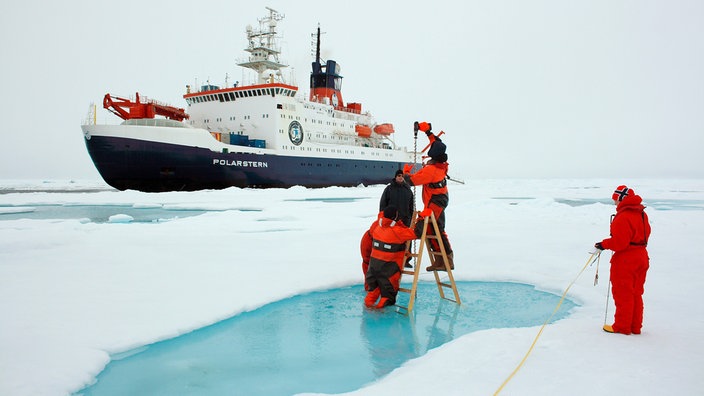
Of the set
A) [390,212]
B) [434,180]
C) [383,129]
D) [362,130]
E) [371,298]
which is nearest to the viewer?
[390,212]

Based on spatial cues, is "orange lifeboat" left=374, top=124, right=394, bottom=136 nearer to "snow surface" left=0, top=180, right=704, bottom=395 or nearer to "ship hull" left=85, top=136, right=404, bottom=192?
"ship hull" left=85, top=136, right=404, bottom=192

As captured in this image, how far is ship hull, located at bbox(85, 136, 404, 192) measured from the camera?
790 inches

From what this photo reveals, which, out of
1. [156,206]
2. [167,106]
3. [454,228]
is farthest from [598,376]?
[167,106]

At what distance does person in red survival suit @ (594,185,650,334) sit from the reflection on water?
705 millimetres

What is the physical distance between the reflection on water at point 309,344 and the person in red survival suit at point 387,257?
0.55 feet

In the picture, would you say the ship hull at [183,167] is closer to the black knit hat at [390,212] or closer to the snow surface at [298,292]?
the snow surface at [298,292]

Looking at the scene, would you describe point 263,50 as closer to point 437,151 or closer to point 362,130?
point 362,130

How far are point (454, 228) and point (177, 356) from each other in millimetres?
7446

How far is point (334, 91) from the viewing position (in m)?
32.7

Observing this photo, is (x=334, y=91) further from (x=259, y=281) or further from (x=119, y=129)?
(x=259, y=281)

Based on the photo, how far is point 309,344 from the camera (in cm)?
320

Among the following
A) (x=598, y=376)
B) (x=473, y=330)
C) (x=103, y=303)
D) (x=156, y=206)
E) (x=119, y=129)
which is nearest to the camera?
(x=598, y=376)

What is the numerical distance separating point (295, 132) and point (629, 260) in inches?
954

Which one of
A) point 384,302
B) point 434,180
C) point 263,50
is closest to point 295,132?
point 263,50
